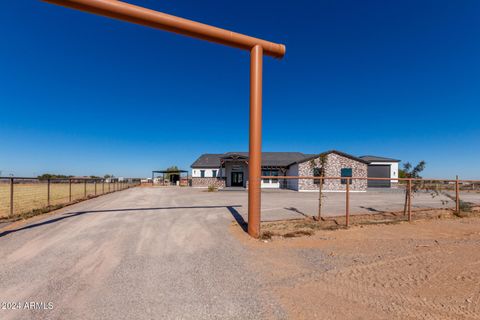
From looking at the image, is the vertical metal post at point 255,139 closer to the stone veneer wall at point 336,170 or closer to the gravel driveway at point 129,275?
the gravel driveway at point 129,275

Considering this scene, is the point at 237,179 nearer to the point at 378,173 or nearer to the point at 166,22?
the point at 378,173

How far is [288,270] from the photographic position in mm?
3885

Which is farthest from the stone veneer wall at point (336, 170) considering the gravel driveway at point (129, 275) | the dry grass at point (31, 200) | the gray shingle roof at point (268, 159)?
the dry grass at point (31, 200)

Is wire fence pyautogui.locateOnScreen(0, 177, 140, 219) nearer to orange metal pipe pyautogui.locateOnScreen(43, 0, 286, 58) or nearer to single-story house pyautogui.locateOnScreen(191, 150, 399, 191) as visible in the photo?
orange metal pipe pyautogui.locateOnScreen(43, 0, 286, 58)

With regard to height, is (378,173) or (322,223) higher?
(378,173)

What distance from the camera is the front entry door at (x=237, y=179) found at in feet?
98.9

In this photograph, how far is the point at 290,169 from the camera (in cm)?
2783

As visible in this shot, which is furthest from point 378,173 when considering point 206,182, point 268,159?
point 206,182

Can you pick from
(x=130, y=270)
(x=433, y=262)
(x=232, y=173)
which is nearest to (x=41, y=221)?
(x=130, y=270)

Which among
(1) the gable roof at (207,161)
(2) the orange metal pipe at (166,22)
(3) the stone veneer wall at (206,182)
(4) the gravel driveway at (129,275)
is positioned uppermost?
(2) the orange metal pipe at (166,22)

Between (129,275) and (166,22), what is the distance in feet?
20.3

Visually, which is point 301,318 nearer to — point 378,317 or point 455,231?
point 378,317

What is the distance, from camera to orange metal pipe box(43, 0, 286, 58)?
5.40 metres

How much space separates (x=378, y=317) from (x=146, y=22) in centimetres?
783
